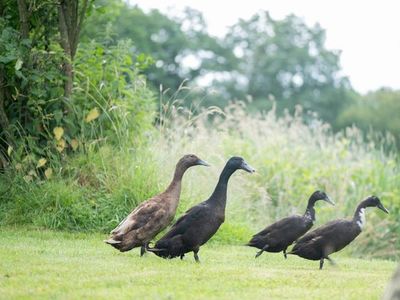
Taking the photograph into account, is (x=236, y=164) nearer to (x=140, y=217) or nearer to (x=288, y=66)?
(x=140, y=217)

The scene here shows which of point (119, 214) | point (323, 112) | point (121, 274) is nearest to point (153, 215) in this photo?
point (121, 274)

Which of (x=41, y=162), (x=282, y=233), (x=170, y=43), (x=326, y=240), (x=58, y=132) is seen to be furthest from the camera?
(x=170, y=43)

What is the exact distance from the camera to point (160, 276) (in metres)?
8.93

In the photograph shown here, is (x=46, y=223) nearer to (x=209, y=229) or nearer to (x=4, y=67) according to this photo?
(x=4, y=67)

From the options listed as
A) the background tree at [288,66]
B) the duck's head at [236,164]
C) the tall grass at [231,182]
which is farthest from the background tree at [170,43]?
the duck's head at [236,164]

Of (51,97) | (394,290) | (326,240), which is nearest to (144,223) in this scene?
(326,240)

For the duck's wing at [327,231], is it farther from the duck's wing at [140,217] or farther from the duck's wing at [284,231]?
the duck's wing at [140,217]

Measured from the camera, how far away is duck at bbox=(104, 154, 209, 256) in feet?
34.0

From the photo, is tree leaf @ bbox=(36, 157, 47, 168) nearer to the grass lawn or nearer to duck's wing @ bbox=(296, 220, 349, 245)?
the grass lawn

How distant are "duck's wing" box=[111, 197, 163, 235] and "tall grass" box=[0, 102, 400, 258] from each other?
2.48 m

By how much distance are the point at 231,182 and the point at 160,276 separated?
22.3ft

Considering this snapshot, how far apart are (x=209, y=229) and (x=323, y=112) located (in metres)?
49.9

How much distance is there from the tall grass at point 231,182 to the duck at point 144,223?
243 centimetres

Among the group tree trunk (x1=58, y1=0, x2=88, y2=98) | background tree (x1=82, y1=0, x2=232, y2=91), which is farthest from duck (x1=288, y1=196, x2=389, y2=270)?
background tree (x1=82, y1=0, x2=232, y2=91)
